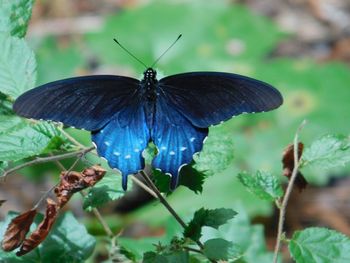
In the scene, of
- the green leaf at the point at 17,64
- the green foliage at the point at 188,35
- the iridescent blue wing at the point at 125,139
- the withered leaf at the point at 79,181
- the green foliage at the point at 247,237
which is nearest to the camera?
the withered leaf at the point at 79,181

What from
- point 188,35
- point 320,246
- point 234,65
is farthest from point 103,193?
point 188,35

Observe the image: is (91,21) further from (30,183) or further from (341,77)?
(341,77)

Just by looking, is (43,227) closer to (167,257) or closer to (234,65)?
(167,257)

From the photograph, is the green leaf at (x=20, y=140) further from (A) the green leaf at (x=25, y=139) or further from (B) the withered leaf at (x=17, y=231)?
(B) the withered leaf at (x=17, y=231)

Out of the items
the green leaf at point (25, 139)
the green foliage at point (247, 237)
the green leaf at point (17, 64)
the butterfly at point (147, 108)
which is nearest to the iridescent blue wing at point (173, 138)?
the butterfly at point (147, 108)

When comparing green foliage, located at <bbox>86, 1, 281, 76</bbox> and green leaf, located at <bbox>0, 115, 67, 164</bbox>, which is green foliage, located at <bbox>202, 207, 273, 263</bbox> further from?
green foliage, located at <bbox>86, 1, 281, 76</bbox>

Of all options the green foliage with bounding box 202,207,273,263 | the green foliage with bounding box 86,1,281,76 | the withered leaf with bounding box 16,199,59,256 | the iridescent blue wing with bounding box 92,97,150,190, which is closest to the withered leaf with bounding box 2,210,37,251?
the withered leaf with bounding box 16,199,59,256

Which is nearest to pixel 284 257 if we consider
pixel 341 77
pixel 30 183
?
pixel 341 77
